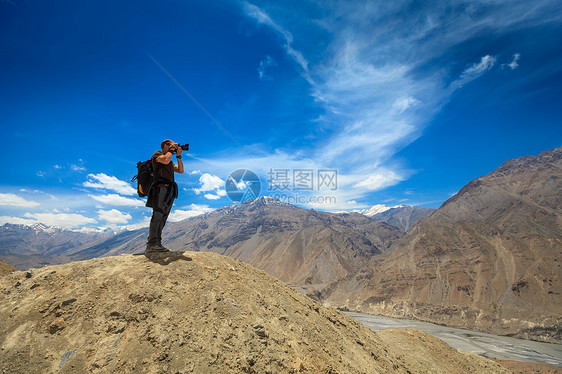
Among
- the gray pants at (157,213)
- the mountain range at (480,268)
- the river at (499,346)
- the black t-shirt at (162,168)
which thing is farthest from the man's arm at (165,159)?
the mountain range at (480,268)

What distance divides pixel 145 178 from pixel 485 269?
343 feet

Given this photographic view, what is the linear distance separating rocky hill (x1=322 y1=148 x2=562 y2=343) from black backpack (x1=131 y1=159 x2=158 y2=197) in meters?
88.9

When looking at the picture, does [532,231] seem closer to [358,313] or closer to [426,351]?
[358,313]

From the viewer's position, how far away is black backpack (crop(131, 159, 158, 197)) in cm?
670

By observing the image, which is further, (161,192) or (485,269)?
(485,269)

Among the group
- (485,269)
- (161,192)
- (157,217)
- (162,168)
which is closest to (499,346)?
(485,269)

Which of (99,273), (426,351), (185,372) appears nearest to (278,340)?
(185,372)

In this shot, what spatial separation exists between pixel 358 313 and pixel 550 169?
373ft

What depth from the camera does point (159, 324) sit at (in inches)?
175

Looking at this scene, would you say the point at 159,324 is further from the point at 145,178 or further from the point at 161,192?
the point at 145,178

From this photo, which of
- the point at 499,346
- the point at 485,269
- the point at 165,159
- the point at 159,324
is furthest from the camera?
the point at 485,269

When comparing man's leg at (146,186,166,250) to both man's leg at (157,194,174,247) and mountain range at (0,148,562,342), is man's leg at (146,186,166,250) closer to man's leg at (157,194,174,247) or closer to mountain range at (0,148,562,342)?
man's leg at (157,194,174,247)

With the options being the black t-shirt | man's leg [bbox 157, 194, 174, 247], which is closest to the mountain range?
man's leg [bbox 157, 194, 174, 247]

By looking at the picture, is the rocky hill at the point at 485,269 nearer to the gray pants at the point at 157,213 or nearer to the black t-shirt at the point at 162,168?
the gray pants at the point at 157,213
